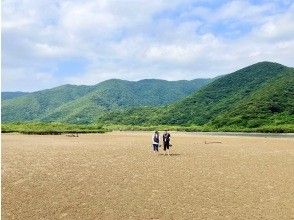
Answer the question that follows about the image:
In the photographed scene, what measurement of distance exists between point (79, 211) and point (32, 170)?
435 inches

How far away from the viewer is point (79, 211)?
54.0 ft

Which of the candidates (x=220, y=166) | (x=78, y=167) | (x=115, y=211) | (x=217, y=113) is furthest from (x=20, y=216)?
(x=217, y=113)

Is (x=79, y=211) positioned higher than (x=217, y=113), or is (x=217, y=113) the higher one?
(x=217, y=113)

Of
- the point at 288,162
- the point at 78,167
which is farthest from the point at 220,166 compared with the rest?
the point at 78,167

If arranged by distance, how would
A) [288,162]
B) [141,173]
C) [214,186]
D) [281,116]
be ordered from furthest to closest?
[281,116] → [288,162] → [141,173] → [214,186]

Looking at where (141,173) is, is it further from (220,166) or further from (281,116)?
(281,116)

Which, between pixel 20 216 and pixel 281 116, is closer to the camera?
pixel 20 216

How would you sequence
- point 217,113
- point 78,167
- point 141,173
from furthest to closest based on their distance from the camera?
point 217,113
point 78,167
point 141,173

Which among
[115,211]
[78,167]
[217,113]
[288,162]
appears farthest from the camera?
[217,113]

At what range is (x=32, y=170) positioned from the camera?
26.6m

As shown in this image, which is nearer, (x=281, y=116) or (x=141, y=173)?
(x=141, y=173)

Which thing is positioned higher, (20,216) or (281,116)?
(281,116)

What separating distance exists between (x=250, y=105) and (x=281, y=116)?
2005cm

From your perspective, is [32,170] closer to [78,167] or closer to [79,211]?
[78,167]
